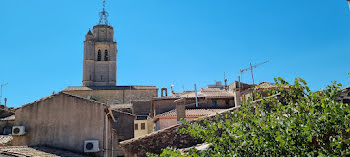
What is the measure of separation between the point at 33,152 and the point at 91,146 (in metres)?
2.49

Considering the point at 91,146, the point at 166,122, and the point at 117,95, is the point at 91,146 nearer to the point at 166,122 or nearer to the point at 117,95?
the point at 166,122

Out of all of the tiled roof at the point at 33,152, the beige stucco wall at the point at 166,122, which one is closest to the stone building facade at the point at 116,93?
the beige stucco wall at the point at 166,122

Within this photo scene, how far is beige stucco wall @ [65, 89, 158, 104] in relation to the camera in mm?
50594

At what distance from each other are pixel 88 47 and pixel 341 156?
201 feet

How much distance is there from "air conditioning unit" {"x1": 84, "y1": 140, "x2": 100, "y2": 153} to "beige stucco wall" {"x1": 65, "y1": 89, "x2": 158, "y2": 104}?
37.6 m

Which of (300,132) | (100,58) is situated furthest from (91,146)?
(100,58)

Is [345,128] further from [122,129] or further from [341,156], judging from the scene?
[122,129]

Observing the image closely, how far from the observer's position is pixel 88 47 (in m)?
60.7

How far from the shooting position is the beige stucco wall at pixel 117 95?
50594mm

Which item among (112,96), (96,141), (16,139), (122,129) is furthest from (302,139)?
(112,96)

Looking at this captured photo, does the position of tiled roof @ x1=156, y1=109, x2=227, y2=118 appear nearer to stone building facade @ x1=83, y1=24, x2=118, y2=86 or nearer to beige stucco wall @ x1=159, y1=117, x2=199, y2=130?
beige stucco wall @ x1=159, y1=117, x2=199, y2=130

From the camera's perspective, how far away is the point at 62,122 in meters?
13.1

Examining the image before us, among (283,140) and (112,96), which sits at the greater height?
(112,96)

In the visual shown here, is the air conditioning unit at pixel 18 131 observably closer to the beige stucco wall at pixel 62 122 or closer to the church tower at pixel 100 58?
the beige stucco wall at pixel 62 122
